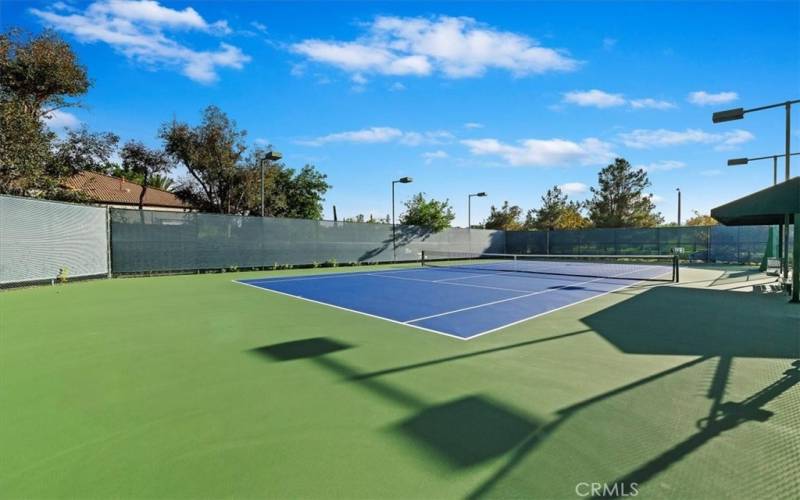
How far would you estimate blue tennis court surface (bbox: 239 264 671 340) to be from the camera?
21.5 feet

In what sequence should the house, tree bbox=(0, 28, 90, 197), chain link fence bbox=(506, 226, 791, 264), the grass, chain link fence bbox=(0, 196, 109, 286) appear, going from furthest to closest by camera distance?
the house
chain link fence bbox=(506, 226, 791, 264)
tree bbox=(0, 28, 90, 197)
chain link fence bbox=(0, 196, 109, 286)
the grass

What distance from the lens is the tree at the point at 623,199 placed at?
37094 mm

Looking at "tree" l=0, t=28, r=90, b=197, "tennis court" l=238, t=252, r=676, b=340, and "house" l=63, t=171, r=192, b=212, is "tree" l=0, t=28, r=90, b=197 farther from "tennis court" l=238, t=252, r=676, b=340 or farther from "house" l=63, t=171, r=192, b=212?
"house" l=63, t=171, r=192, b=212

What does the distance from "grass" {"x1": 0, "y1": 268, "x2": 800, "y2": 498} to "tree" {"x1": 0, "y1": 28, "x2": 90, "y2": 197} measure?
11.5m

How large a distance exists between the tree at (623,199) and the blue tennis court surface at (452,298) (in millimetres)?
27284

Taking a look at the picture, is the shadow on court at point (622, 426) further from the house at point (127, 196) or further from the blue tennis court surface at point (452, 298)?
the house at point (127, 196)

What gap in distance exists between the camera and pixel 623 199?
1470 inches

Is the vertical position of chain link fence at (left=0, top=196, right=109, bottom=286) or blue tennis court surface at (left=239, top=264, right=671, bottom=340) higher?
chain link fence at (left=0, top=196, right=109, bottom=286)

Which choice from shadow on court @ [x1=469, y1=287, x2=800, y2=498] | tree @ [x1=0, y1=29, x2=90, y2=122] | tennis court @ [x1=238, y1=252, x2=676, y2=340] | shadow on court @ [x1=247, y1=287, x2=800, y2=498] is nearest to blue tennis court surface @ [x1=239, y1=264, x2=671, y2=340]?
tennis court @ [x1=238, y1=252, x2=676, y2=340]

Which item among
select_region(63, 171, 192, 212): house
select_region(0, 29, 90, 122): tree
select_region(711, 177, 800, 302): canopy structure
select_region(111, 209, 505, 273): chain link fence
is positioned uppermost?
select_region(0, 29, 90, 122): tree

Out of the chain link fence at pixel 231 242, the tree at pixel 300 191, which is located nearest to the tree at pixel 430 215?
the chain link fence at pixel 231 242

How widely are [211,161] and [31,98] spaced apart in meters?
10.2

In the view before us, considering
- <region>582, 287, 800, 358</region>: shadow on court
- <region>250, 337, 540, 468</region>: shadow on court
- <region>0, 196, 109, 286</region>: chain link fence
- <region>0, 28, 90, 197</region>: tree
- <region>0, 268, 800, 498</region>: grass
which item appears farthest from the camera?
<region>0, 28, 90, 197</region>: tree

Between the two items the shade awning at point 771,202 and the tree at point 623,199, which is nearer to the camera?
the shade awning at point 771,202
